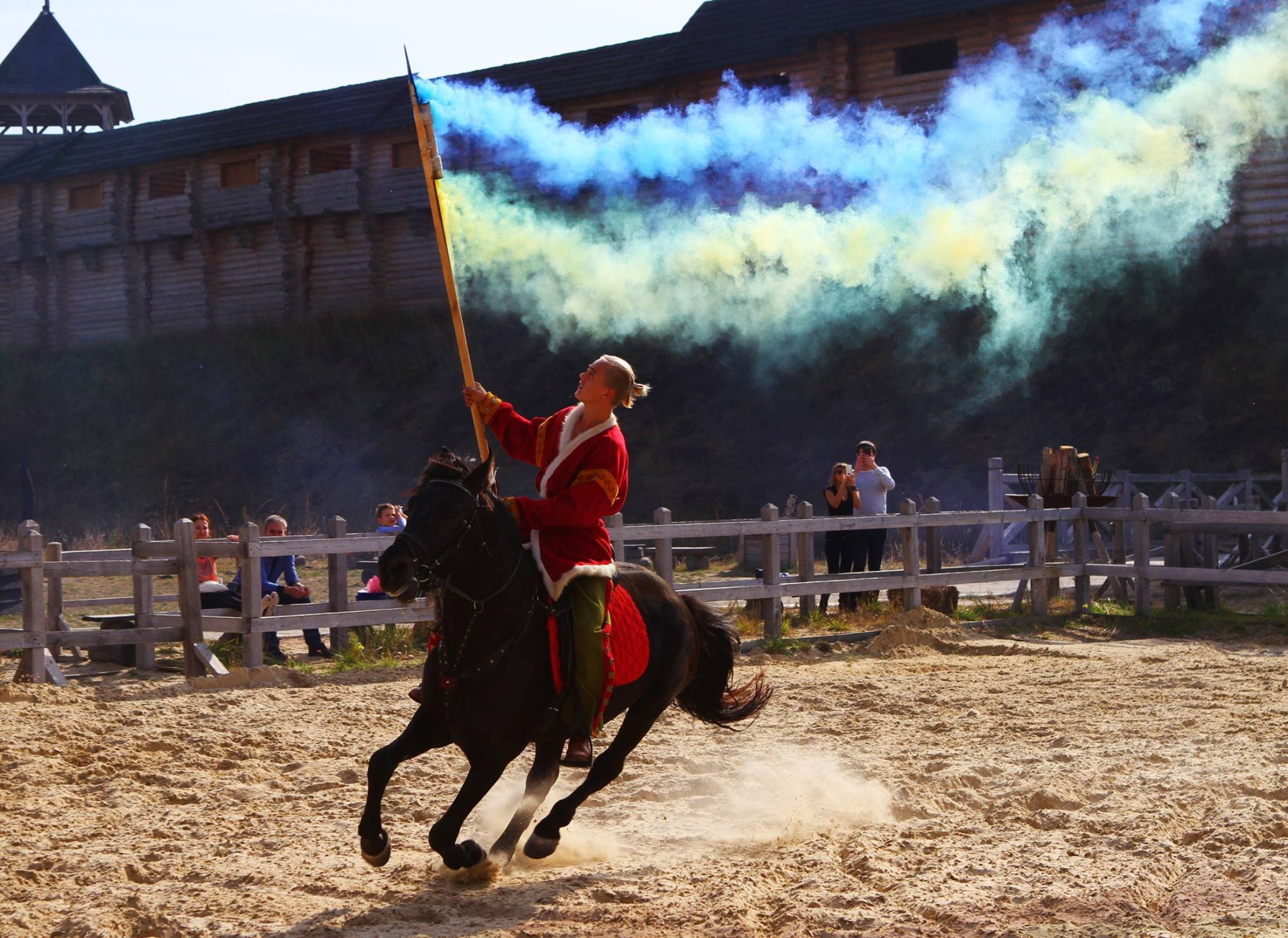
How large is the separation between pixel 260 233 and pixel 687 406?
15.6m

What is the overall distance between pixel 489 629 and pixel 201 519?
8.06 meters

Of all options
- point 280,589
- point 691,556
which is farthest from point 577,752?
point 691,556

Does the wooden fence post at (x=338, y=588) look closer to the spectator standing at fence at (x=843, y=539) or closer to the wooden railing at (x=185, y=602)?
the wooden railing at (x=185, y=602)

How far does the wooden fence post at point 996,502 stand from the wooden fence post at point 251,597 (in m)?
11.1

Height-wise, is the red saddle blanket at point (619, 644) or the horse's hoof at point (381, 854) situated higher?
the red saddle blanket at point (619, 644)

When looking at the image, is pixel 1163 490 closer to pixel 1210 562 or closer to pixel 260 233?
pixel 1210 562

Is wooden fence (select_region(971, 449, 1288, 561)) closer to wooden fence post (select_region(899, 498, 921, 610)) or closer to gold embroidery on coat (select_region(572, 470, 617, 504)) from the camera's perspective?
wooden fence post (select_region(899, 498, 921, 610))

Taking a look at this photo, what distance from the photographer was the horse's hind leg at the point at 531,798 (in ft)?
17.9

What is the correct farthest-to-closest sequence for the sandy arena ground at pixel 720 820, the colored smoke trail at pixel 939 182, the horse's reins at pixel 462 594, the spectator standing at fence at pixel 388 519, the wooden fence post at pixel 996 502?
1. the colored smoke trail at pixel 939 182
2. the wooden fence post at pixel 996 502
3. the spectator standing at fence at pixel 388 519
4. the horse's reins at pixel 462 594
5. the sandy arena ground at pixel 720 820

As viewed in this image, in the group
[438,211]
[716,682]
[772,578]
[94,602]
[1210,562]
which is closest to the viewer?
[438,211]

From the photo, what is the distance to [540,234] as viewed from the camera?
24.1 m

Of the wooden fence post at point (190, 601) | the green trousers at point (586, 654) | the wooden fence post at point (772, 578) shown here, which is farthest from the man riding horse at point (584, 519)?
the wooden fence post at point (772, 578)

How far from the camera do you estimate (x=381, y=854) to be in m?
5.12

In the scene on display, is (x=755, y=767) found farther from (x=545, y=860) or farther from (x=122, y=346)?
(x=122, y=346)
